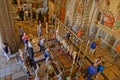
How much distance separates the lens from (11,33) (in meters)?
7.25

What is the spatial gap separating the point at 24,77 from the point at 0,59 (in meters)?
2.14

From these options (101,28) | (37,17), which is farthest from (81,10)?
(37,17)

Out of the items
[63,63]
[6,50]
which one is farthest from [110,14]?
[6,50]

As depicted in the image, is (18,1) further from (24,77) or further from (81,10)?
(24,77)

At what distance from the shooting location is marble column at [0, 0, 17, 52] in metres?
6.56

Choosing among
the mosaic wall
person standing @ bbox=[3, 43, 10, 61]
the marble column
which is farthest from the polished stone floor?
the mosaic wall

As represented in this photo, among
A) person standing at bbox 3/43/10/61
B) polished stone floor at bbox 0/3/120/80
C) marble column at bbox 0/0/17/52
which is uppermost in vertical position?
marble column at bbox 0/0/17/52

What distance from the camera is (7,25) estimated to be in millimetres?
6941

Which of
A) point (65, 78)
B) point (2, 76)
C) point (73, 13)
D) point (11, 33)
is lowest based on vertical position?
point (2, 76)

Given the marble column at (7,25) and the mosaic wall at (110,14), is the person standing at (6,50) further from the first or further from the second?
the mosaic wall at (110,14)

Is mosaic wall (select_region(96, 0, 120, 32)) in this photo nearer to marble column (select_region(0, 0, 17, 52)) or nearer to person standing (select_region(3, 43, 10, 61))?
marble column (select_region(0, 0, 17, 52))

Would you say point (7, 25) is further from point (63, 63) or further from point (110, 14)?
point (110, 14)

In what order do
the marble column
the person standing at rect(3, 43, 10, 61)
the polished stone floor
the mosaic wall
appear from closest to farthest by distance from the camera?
the polished stone floor, the marble column, the person standing at rect(3, 43, 10, 61), the mosaic wall

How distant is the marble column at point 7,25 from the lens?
656cm
